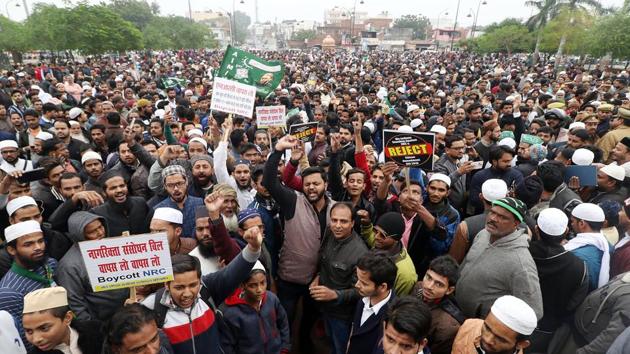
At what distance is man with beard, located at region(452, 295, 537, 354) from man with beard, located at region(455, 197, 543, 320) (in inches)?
24.6

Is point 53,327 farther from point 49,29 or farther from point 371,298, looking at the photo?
point 49,29

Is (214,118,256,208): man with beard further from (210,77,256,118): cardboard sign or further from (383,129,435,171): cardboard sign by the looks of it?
(383,129,435,171): cardboard sign

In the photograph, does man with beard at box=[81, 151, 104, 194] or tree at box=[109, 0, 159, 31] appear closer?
man with beard at box=[81, 151, 104, 194]

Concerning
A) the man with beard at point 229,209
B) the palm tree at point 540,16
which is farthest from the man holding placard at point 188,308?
the palm tree at point 540,16

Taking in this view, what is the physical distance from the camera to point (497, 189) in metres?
3.89

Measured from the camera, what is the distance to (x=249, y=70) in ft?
24.2

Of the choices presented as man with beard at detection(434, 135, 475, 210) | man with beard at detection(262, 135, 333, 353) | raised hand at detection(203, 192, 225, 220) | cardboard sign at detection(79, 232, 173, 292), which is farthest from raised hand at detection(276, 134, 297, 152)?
man with beard at detection(434, 135, 475, 210)

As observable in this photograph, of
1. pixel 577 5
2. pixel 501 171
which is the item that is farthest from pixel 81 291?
pixel 577 5

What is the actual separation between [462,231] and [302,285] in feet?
5.53

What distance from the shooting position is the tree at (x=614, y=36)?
22356 mm

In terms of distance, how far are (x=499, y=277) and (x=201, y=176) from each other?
3.51 m

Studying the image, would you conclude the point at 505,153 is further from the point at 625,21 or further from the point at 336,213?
the point at 625,21

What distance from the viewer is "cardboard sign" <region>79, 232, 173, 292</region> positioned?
7.94 feet

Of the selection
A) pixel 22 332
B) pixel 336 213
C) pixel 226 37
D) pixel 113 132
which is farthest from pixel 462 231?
pixel 226 37
